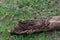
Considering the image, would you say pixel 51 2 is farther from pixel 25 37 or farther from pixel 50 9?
pixel 25 37

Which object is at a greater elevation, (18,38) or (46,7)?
(46,7)

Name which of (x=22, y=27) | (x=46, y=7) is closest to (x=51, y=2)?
(x=46, y=7)

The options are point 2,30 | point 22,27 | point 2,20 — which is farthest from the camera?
point 2,20

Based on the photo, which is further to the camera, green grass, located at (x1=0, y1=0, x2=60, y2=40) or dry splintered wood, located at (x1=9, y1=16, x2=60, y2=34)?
green grass, located at (x1=0, y1=0, x2=60, y2=40)

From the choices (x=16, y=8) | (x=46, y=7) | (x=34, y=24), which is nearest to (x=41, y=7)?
(x=46, y=7)

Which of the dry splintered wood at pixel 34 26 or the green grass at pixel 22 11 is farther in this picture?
the green grass at pixel 22 11

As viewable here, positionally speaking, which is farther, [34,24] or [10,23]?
[10,23]

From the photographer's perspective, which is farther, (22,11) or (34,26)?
(22,11)

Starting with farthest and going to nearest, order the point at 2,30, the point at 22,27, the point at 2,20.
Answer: the point at 2,20, the point at 2,30, the point at 22,27
